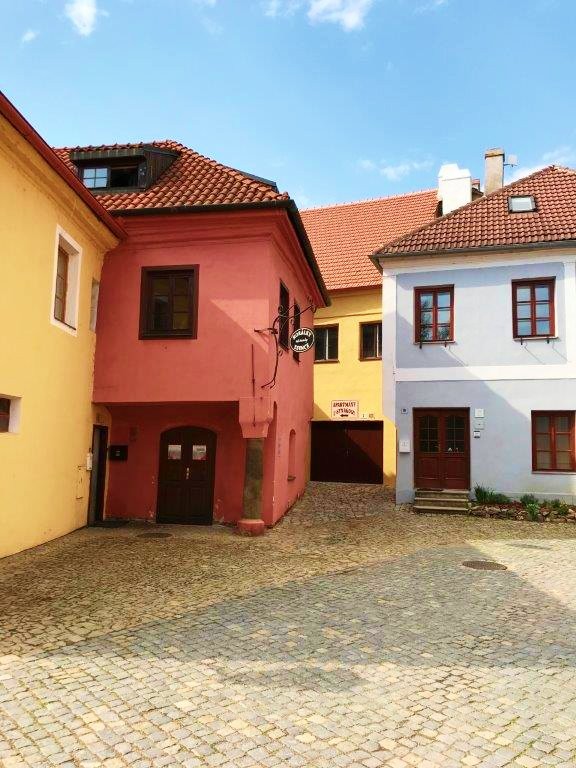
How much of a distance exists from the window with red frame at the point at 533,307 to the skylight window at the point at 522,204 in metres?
2.57

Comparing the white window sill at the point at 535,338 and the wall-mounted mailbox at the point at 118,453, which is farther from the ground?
the white window sill at the point at 535,338

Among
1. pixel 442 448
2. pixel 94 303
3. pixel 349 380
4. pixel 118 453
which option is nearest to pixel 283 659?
pixel 118 453

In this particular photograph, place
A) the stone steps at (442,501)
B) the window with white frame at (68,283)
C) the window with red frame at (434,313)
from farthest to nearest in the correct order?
the window with red frame at (434,313) → the stone steps at (442,501) → the window with white frame at (68,283)

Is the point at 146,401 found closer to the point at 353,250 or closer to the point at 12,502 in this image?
the point at 12,502

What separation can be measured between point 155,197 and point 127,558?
23.6 ft

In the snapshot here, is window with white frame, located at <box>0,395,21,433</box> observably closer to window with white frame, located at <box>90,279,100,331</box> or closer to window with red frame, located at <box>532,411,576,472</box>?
window with white frame, located at <box>90,279,100,331</box>

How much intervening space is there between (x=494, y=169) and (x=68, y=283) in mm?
14918

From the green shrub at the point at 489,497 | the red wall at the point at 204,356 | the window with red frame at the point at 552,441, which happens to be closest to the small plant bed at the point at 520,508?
the green shrub at the point at 489,497

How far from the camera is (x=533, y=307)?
1510cm

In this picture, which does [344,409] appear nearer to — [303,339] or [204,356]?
[303,339]

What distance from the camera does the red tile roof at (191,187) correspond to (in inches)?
458

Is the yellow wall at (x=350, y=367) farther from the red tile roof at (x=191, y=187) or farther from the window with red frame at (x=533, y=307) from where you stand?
the red tile roof at (x=191, y=187)

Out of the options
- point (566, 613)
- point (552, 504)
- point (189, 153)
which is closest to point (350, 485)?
point (552, 504)

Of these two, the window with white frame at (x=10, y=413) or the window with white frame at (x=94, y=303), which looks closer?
the window with white frame at (x=10, y=413)
